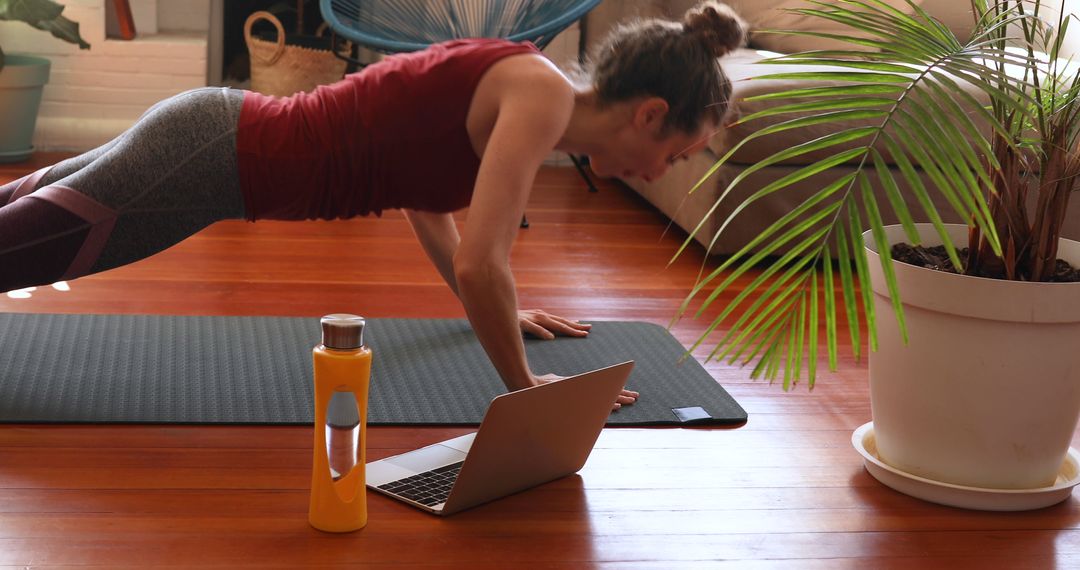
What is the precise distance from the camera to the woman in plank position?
4.93ft

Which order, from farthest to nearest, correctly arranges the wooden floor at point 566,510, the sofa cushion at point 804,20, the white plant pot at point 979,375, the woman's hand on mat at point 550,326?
the sofa cushion at point 804,20 < the woman's hand on mat at point 550,326 < the white plant pot at point 979,375 < the wooden floor at point 566,510

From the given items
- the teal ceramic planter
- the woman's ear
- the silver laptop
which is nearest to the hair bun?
the woman's ear

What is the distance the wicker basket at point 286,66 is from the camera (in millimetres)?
3826

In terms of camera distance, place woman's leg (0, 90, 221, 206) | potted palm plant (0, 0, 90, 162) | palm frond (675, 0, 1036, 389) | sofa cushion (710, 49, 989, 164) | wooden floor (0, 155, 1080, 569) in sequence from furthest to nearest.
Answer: potted palm plant (0, 0, 90, 162), sofa cushion (710, 49, 989, 164), woman's leg (0, 90, 221, 206), wooden floor (0, 155, 1080, 569), palm frond (675, 0, 1036, 389)

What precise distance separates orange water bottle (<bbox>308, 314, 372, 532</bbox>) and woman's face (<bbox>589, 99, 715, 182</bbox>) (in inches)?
18.6

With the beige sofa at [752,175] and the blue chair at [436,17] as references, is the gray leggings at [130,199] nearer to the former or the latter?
the beige sofa at [752,175]

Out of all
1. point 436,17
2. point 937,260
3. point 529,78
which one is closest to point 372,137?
point 529,78

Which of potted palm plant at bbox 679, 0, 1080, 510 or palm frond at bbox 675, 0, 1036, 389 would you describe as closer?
palm frond at bbox 675, 0, 1036, 389

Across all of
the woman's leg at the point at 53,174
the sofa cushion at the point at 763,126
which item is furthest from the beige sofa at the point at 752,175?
the woman's leg at the point at 53,174

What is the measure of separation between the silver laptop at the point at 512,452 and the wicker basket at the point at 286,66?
2.54m

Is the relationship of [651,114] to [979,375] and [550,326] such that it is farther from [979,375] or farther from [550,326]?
[550,326]

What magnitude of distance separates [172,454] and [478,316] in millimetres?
453

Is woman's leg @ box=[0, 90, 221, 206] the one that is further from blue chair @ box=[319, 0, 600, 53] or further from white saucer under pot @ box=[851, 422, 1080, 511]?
blue chair @ box=[319, 0, 600, 53]

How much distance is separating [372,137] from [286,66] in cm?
241
